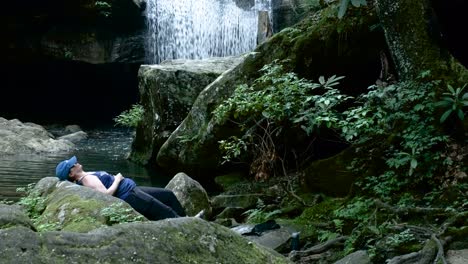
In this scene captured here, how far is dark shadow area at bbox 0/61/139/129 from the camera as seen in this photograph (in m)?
23.4

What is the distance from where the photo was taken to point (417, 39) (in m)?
5.72

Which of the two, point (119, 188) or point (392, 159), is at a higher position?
Result: point (392, 159)

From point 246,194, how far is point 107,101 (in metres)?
19.4

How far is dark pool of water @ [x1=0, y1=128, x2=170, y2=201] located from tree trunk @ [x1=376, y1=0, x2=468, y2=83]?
5.22 m

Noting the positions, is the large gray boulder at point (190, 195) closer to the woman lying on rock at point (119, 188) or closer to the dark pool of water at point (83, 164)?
the woman lying on rock at point (119, 188)

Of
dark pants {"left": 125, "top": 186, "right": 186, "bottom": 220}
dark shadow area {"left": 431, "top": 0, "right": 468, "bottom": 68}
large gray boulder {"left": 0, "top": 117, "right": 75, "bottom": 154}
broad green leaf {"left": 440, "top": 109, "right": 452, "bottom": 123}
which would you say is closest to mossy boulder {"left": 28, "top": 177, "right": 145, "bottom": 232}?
dark pants {"left": 125, "top": 186, "right": 186, "bottom": 220}

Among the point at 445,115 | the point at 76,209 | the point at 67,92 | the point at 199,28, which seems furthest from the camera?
the point at 67,92

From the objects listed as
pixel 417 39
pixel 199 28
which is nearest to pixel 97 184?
pixel 417 39

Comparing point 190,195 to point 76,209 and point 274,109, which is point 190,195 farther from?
point 76,209

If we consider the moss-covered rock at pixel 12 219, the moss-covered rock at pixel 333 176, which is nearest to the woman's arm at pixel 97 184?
the moss-covered rock at pixel 333 176

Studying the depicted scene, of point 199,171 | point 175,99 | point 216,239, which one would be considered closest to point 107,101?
point 175,99

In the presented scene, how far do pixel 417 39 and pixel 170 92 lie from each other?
6898mm

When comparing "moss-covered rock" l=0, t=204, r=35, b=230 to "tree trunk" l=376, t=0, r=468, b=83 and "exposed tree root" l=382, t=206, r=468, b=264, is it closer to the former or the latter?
"exposed tree root" l=382, t=206, r=468, b=264

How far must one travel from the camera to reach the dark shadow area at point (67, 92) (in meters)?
23.4
